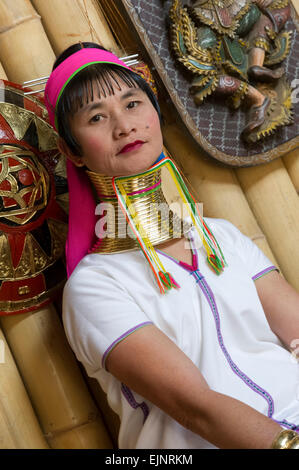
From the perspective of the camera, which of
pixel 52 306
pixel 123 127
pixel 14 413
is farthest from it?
pixel 52 306

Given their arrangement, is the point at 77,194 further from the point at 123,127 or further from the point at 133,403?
the point at 133,403

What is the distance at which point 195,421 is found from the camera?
4.24 ft

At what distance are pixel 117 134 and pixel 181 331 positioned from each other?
54 centimetres

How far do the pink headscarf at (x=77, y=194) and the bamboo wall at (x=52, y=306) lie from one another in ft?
0.95

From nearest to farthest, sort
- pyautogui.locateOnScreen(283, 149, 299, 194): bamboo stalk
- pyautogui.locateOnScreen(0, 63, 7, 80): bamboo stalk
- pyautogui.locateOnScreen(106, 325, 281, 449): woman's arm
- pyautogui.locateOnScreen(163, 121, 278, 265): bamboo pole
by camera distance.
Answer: pyautogui.locateOnScreen(106, 325, 281, 449): woman's arm, pyautogui.locateOnScreen(0, 63, 7, 80): bamboo stalk, pyautogui.locateOnScreen(163, 121, 278, 265): bamboo pole, pyautogui.locateOnScreen(283, 149, 299, 194): bamboo stalk

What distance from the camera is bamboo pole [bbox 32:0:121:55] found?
187 cm

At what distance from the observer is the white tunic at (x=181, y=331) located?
1.39 meters

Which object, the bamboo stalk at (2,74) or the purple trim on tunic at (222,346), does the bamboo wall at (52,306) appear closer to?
the bamboo stalk at (2,74)

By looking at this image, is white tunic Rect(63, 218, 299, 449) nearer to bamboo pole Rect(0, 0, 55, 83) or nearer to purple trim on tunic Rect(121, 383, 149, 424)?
purple trim on tunic Rect(121, 383, 149, 424)

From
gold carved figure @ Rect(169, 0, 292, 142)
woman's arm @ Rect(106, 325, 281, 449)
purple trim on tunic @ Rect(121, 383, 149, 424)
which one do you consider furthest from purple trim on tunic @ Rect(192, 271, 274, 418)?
gold carved figure @ Rect(169, 0, 292, 142)

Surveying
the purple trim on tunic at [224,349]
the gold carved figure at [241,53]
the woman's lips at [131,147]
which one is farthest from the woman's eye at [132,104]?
the purple trim on tunic at [224,349]

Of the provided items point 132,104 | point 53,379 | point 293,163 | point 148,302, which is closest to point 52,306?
point 53,379

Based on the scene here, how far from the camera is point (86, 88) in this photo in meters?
1.48

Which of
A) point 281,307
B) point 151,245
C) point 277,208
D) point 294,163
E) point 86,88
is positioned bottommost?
point 281,307
